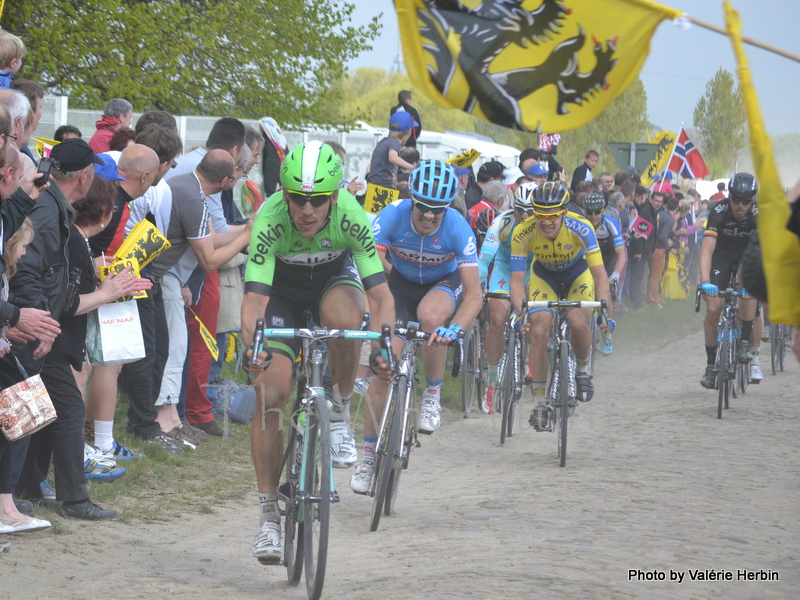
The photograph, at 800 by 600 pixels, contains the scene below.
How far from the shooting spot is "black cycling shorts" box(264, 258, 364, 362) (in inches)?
255

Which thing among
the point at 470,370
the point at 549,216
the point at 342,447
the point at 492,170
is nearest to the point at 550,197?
the point at 549,216

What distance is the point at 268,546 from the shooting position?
5.70 metres

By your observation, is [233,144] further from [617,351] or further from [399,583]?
[617,351]

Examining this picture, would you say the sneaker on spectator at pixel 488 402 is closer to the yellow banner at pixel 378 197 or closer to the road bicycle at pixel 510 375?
the road bicycle at pixel 510 375

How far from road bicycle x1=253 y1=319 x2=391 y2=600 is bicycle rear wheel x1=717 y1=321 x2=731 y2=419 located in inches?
289

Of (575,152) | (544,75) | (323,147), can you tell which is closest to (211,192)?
(323,147)

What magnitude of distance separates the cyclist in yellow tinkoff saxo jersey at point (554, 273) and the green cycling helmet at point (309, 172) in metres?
4.23

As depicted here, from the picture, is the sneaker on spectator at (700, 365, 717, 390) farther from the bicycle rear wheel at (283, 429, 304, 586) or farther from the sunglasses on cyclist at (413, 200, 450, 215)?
the bicycle rear wheel at (283, 429, 304, 586)

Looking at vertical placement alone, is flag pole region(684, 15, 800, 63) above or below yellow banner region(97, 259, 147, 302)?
above

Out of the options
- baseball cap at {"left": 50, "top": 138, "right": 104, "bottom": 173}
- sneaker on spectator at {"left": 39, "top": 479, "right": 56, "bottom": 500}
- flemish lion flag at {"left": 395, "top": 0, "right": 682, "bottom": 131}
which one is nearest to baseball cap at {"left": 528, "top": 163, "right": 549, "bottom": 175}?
baseball cap at {"left": 50, "top": 138, "right": 104, "bottom": 173}

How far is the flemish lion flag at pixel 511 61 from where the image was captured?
525cm

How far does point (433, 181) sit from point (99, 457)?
319 cm

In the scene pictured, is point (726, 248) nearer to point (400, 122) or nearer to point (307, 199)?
point (400, 122)

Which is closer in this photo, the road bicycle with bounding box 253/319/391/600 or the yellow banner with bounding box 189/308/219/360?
the road bicycle with bounding box 253/319/391/600
